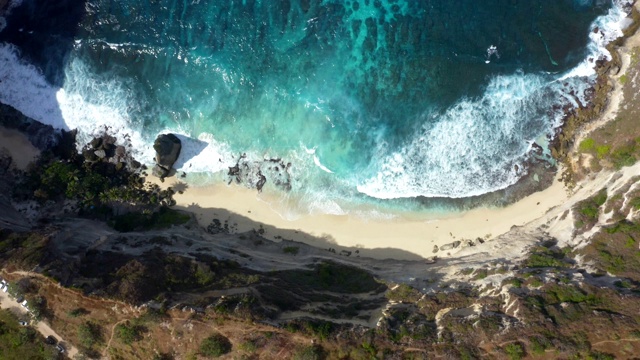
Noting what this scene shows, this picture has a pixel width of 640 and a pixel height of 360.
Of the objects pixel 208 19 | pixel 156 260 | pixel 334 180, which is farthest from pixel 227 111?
pixel 156 260

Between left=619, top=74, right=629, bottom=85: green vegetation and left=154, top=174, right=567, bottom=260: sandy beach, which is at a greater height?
left=619, top=74, right=629, bottom=85: green vegetation

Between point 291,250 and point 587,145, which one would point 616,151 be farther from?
point 291,250

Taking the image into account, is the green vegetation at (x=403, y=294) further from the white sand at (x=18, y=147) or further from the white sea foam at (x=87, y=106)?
the white sand at (x=18, y=147)

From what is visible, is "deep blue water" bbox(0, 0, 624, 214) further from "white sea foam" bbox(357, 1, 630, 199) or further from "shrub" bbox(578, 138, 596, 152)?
"shrub" bbox(578, 138, 596, 152)

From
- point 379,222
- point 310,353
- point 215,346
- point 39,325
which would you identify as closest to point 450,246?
point 379,222

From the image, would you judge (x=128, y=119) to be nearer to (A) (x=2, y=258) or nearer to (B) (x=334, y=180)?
(A) (x=2, y=258)

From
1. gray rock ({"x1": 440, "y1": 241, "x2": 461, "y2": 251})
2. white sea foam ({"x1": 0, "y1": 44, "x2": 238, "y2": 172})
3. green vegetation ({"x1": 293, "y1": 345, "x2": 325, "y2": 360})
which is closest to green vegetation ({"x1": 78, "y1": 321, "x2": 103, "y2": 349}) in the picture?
green vegetation ({"x1": 293, "y1": 345, "x2": 325, "y2": 360})
